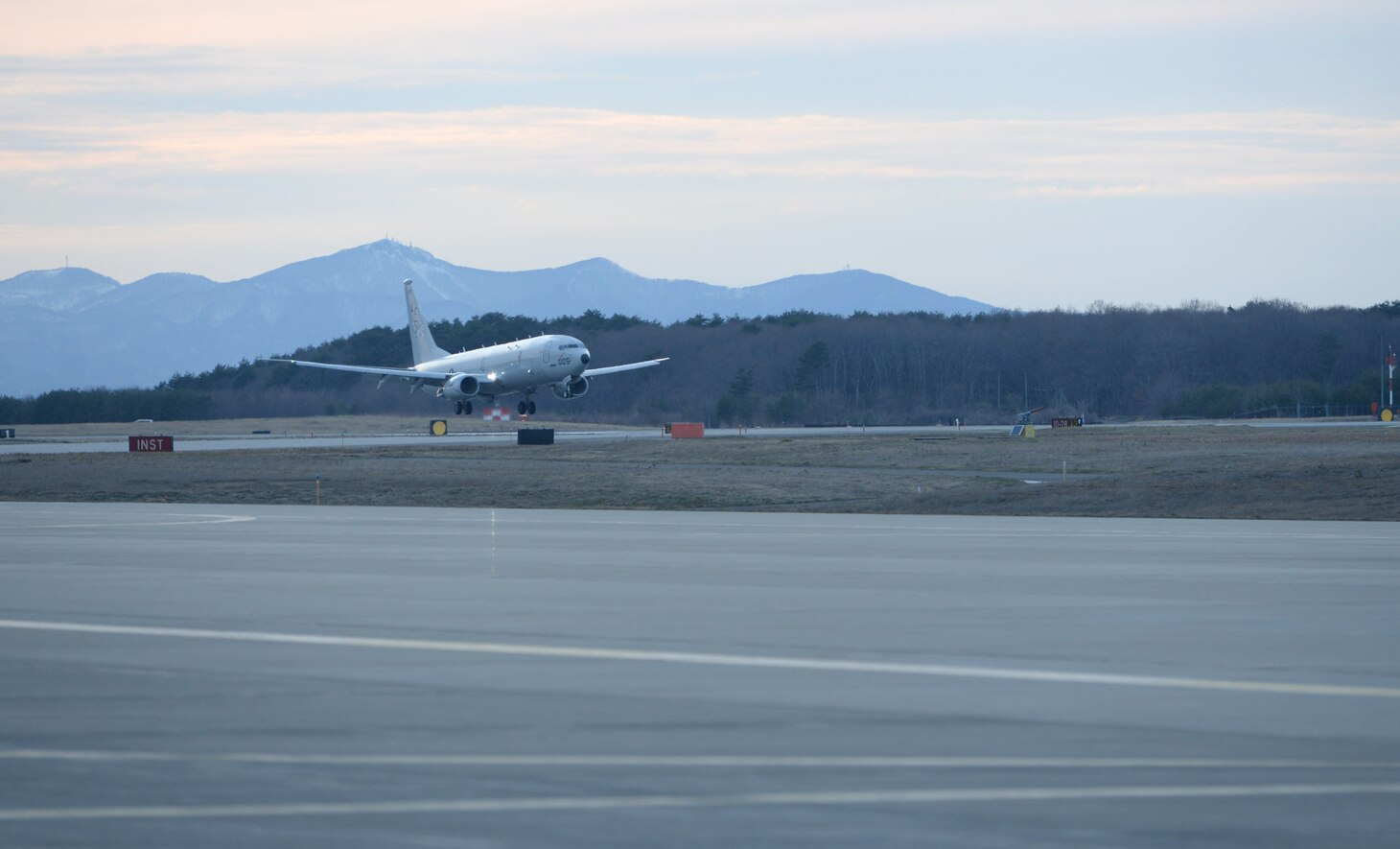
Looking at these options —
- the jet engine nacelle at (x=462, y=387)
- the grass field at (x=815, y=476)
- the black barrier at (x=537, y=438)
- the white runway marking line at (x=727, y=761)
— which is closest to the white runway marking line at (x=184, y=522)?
the grass field at (x=815, y=476)

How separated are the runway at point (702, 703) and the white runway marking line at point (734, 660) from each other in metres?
0.05

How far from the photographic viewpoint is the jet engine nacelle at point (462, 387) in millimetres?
84750

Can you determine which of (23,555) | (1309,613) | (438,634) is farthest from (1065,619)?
(23,555)

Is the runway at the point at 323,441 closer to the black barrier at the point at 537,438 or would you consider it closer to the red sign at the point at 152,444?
the red sign at the point at 152,444

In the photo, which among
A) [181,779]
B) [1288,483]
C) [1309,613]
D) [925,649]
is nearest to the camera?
[181,779]

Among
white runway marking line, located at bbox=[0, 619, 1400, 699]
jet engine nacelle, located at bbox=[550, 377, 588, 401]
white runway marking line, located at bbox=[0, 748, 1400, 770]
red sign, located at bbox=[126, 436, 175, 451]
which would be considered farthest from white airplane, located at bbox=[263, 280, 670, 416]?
white runway marking line, located at bbox=[0, 748, 1400, 770]

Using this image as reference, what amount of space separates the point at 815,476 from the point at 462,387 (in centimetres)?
3943

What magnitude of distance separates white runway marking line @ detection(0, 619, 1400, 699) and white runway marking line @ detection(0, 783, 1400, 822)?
2.66 m

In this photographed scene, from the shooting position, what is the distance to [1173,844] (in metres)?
6.18

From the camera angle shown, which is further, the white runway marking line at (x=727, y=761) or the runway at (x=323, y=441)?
the runway at (x=323, y=441)

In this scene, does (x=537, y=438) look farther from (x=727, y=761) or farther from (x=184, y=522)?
(x=727, y=761)

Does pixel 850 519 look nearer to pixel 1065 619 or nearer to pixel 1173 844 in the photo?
pixel 1065 619

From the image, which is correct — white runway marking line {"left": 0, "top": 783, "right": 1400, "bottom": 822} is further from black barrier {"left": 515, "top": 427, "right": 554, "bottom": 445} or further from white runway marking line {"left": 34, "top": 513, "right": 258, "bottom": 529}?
black barrier {"left": 515, "top": 427, "right": 554, "bottom": 445}

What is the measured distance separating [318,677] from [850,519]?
20652 mm
